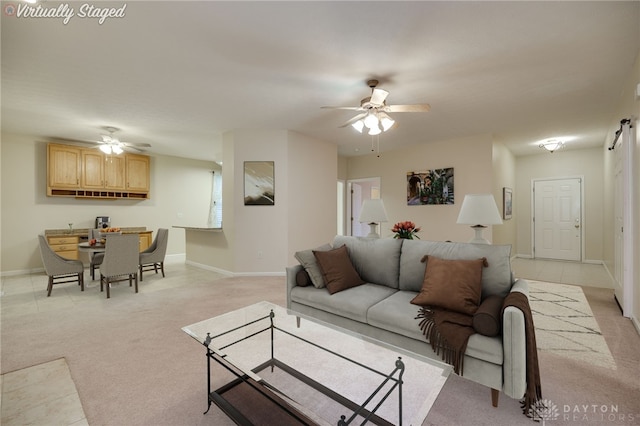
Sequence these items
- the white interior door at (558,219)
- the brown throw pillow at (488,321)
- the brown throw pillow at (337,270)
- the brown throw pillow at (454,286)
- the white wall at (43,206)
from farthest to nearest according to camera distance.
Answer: the white interior door at (558,219) < the white wall at (43,206) < the brown throw pillow at (337,270) < the brown throw pillow at (454,286) < the brown throw pillow at (488,321)

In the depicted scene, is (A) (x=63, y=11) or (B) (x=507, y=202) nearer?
(A) (x=63, y=11)

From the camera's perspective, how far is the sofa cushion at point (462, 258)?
2152 mm

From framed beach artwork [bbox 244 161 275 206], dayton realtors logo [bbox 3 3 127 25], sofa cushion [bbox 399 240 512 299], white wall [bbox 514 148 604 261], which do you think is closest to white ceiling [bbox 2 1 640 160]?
dayton realtors logo [bbox 3 3 127 25]

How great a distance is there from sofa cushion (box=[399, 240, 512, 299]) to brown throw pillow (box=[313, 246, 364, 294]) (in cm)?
46

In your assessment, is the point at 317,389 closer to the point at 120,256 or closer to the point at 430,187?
the point at 120,256

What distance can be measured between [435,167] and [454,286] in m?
4.37

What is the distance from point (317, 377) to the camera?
1556mm

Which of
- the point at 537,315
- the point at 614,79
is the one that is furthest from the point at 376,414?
the point at 614,79

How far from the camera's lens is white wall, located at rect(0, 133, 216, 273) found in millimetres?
5203

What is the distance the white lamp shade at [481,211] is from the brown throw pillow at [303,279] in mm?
1525

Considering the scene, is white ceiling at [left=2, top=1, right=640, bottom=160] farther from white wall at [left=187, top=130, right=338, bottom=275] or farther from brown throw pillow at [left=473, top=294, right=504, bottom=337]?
brown throw pillow at [left=473, top=294, right=504, bottom=337]

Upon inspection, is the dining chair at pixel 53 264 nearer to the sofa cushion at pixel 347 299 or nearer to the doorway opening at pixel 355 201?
the sofa cushion at pixel 347 299

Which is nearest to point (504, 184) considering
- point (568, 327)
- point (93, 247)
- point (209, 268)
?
point (568, 327)

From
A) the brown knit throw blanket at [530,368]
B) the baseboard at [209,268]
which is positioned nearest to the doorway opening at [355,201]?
the baseboard at [209,268]
